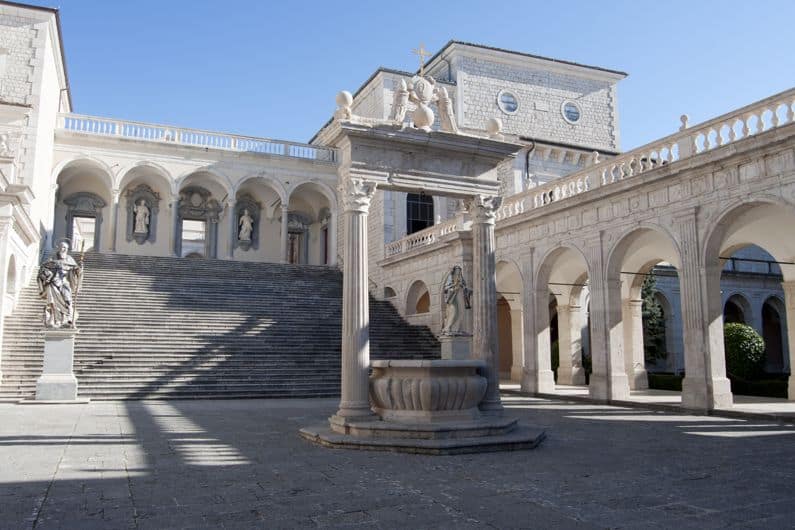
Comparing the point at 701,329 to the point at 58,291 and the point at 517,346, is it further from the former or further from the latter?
the point at 58,291

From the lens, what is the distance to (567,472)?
276 inches

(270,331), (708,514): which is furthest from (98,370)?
(708,514)

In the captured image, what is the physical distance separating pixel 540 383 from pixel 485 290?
30.5 feet

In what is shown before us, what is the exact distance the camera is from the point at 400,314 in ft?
89.4

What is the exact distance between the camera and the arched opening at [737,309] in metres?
31.3

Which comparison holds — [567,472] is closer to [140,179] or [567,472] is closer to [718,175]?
[718,175]

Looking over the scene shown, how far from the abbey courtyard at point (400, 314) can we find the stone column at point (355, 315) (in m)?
0.05

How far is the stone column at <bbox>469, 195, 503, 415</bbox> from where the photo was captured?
35.5 ft

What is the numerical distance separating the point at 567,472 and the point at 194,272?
22.2 m

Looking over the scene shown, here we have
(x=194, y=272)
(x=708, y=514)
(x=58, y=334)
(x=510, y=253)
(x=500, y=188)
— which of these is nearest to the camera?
(x=708, y=514)

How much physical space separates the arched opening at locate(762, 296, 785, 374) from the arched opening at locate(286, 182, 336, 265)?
2289cm

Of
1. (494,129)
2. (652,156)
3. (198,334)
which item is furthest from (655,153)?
(198,334)

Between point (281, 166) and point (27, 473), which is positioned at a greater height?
point (281, 166)

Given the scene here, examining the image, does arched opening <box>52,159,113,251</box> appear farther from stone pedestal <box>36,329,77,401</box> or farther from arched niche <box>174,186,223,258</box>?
stone pedestal <box>36,329,77,401</box>
